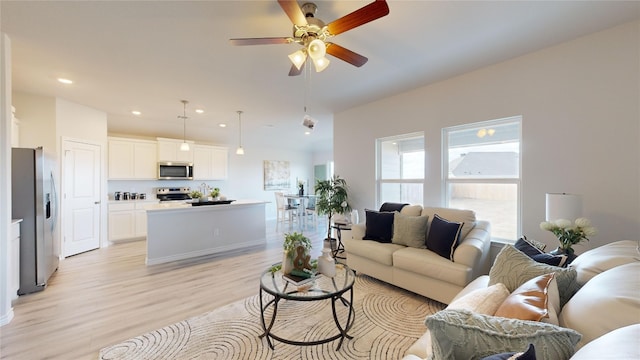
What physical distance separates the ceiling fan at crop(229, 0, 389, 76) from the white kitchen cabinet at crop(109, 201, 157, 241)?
517 centimetres

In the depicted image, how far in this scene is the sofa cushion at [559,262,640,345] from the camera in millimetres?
826

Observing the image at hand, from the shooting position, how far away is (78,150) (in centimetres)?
440

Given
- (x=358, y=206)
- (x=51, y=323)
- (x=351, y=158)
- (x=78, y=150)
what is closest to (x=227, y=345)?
(x=51, y=323)

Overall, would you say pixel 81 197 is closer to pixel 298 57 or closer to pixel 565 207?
pixel 298 57

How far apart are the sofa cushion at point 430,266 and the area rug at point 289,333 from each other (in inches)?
14.0

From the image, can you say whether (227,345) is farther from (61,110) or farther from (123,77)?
(61,110)

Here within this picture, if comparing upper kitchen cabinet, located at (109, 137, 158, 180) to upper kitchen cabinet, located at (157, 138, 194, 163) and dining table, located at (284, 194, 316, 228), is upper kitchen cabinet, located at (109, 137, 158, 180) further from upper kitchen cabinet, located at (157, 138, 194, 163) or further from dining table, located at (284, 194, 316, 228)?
dining table, located at (284, 194, 316, 228)

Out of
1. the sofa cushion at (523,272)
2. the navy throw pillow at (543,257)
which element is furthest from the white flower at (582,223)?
→ the sofa cushion at (523,272)

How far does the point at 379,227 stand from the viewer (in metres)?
3.34

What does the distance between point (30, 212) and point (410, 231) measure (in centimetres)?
446

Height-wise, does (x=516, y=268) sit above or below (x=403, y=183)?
below

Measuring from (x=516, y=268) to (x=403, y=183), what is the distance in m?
2.81

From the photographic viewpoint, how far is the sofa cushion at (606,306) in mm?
826

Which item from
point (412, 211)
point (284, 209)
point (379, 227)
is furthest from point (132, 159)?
point (412, 211)
